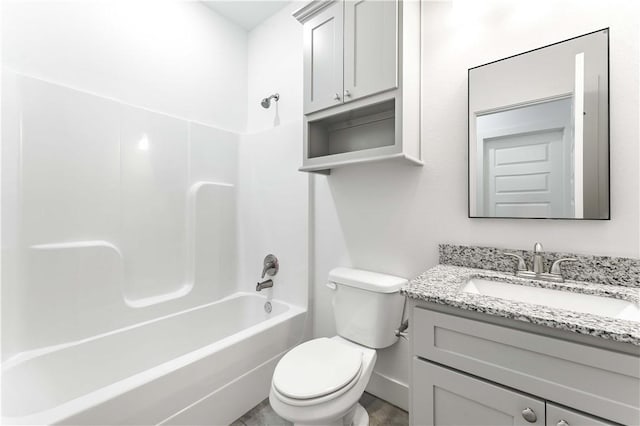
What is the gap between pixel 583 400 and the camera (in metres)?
0.71

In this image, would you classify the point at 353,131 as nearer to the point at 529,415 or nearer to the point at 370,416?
the point at 529,415

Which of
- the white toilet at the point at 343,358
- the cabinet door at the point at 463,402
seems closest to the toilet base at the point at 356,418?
the white toilet at the point at 343,358

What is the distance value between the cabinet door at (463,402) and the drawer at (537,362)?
0.10 ft

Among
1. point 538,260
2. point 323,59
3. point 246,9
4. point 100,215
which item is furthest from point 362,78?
point 100,215

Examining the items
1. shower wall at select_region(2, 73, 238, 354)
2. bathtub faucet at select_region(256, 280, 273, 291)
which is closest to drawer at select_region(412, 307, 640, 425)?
bathtub faucet at select_region(256, 280, 273, 291)

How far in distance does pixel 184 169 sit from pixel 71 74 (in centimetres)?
→ 78

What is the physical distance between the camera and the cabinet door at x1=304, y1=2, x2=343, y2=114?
4.91 ft

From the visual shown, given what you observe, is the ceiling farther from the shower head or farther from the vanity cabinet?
the vanity cabinet

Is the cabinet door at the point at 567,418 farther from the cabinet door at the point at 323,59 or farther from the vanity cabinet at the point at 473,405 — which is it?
the cabinet door at the point at 323,59

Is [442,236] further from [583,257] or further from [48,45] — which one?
[48,45]

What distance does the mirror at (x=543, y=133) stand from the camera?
3.51 feet

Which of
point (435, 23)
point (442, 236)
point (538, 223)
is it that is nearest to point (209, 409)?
point (442, 236)

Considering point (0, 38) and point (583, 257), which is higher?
point (0, 38)

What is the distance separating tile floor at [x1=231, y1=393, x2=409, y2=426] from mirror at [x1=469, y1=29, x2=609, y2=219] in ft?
3.99
